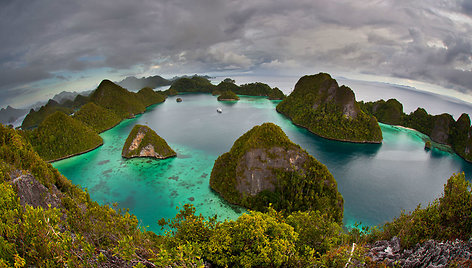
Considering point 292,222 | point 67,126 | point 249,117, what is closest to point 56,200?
point 292,222

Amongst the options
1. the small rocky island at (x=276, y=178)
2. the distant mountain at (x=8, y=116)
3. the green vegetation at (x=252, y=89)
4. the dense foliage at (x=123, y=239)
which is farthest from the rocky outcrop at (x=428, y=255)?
the distant mountain at (x=8, y=116)

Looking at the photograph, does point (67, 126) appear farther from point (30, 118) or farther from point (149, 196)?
point (30, 118)

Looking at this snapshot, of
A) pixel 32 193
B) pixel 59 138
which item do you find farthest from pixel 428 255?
pixel 59 138

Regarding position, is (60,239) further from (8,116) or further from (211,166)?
(8,116)

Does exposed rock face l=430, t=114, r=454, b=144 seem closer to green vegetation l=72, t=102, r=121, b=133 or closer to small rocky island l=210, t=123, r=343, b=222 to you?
small rocky island l=210, t=123, r=343, b=222

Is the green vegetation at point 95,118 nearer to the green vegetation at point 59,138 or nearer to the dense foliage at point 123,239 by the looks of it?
the green vegetation at point 59,138

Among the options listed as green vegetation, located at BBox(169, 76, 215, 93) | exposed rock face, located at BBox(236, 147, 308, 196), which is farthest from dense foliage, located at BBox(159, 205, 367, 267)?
green vegetation, located at BBox(169, 76, 215, 93)
